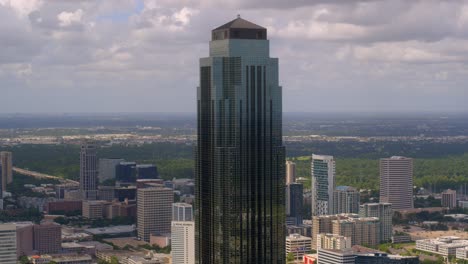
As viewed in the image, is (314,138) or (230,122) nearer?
(230,122)

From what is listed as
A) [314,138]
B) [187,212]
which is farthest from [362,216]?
[314,138]

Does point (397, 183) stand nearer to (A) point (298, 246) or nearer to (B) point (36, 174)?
(A) point (298, 246)

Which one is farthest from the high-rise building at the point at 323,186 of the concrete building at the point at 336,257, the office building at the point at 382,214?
the concrete building at the point at 336,257

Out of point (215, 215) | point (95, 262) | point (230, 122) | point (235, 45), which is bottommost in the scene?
point (95, 262)

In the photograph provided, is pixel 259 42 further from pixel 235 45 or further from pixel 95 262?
pixel 95 262

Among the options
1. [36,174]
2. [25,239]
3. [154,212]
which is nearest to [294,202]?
[154,212]

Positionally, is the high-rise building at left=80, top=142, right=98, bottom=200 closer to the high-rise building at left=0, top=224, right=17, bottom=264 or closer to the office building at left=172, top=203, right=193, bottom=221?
the office building at left=172, top=203, right=193, bottom=221
